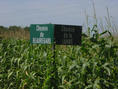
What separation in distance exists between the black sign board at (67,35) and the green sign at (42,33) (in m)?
0.08

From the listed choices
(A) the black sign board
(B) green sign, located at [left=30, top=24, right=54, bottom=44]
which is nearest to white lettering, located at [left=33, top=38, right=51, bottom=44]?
(B) green sign, located at [left=30, top=24, right=54, bottom=44]

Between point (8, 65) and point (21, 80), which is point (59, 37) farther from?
point (8, 65)

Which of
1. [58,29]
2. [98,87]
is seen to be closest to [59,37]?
[58,29]

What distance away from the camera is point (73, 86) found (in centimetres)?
291

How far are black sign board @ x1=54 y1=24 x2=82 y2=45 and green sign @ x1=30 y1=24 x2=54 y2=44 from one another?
8 cm

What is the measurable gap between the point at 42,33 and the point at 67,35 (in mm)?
394

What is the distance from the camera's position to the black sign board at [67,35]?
3488 millimetres

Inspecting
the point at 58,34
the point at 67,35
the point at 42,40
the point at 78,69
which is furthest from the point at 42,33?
the point at 78,69

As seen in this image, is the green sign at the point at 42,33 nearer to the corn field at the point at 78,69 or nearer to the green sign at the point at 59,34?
the green sign at the point at 59,34

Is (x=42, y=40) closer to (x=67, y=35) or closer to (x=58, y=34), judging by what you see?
(x=58, y=34)

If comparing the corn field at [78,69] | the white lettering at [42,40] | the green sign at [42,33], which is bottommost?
the corn field at [78,69]

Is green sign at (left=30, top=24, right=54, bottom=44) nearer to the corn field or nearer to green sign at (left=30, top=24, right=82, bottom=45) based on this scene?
green sign at (left=30, top=24, right=82, bottom=45)

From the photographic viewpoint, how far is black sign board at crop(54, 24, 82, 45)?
3488 millimetres

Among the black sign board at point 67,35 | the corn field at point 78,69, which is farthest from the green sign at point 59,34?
the corn field at point 78,69
